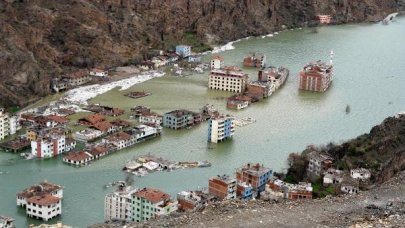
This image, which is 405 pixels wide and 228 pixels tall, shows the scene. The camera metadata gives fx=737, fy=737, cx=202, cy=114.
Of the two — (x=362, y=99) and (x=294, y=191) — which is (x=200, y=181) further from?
(x=362, y=99)

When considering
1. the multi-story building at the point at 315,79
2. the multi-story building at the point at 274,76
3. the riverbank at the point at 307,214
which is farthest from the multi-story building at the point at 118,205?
the multi-story building at the point at 315,79

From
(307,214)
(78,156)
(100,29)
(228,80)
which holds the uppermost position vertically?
(307,214)

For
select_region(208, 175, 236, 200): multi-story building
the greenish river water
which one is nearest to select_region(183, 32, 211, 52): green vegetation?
the greenish river water

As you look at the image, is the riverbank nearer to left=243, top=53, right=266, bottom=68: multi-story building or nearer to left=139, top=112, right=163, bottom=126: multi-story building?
left=139, top=112, right=163, bottom=126: multi-story building

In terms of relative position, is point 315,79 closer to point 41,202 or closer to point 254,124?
point 254,124

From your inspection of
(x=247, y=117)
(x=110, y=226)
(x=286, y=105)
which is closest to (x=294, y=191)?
(x=110, y=226)

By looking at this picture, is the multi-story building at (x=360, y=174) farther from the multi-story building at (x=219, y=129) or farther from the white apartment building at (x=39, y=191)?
the white apartment building at (x=39, y=191)

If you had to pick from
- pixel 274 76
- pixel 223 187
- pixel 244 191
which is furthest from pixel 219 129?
pixel 274 76
